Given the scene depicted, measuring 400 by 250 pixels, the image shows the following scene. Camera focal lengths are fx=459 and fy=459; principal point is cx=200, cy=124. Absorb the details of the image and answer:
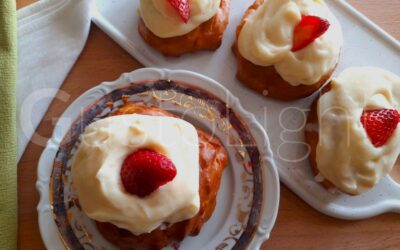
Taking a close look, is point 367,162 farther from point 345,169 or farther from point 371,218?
point 371,218

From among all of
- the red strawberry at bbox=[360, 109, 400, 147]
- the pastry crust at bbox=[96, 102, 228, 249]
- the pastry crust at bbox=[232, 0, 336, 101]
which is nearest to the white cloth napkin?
the pastry crust at bbox=[96, 102, 228, 249]

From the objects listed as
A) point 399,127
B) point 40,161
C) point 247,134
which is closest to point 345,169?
point 399,127

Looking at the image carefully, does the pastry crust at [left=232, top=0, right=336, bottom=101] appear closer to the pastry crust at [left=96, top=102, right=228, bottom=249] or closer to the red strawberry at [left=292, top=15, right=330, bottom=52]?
the red strawberry at [left=292, top=15, right=330, bottom=52]

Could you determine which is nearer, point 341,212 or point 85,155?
point 85,155

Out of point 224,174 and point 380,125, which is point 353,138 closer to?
point 380,125

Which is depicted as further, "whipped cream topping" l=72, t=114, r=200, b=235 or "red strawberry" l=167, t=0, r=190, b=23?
"red strawberry" l=167, t=0, r=190, b=23
